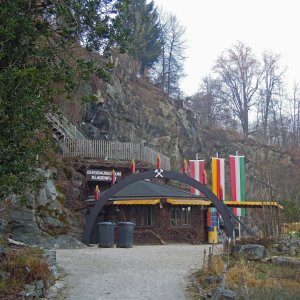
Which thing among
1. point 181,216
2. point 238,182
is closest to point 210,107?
point 238,182

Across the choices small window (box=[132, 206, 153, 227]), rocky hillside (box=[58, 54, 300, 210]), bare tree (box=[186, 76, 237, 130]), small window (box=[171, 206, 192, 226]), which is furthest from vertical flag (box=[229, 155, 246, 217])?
bare tree (box=[186, 76, 237, 130])

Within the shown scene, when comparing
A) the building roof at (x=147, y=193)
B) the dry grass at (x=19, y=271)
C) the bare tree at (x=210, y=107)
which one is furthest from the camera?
the bare tree at (x=210, y=107)

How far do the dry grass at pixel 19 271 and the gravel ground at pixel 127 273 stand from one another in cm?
70

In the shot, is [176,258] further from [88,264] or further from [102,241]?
[102,241]

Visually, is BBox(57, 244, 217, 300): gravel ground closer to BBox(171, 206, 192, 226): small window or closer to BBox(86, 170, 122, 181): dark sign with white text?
BBox(171, 206, 192, 226): small window

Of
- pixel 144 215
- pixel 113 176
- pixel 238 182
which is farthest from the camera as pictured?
pixel 238 182

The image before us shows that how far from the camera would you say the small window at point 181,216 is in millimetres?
25656

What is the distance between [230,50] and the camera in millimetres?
60438

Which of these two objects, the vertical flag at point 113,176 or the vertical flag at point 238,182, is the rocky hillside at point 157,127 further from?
the vertical flag at point 113,176

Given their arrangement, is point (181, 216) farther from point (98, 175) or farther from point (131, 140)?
point (131, 140)

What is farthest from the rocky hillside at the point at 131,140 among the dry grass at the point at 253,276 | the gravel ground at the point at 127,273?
the dry grass at the point at 253,276

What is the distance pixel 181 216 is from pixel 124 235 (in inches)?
209

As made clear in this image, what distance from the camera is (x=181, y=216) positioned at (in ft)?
84.9

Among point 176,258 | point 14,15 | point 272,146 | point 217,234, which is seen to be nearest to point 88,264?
point 176,258
